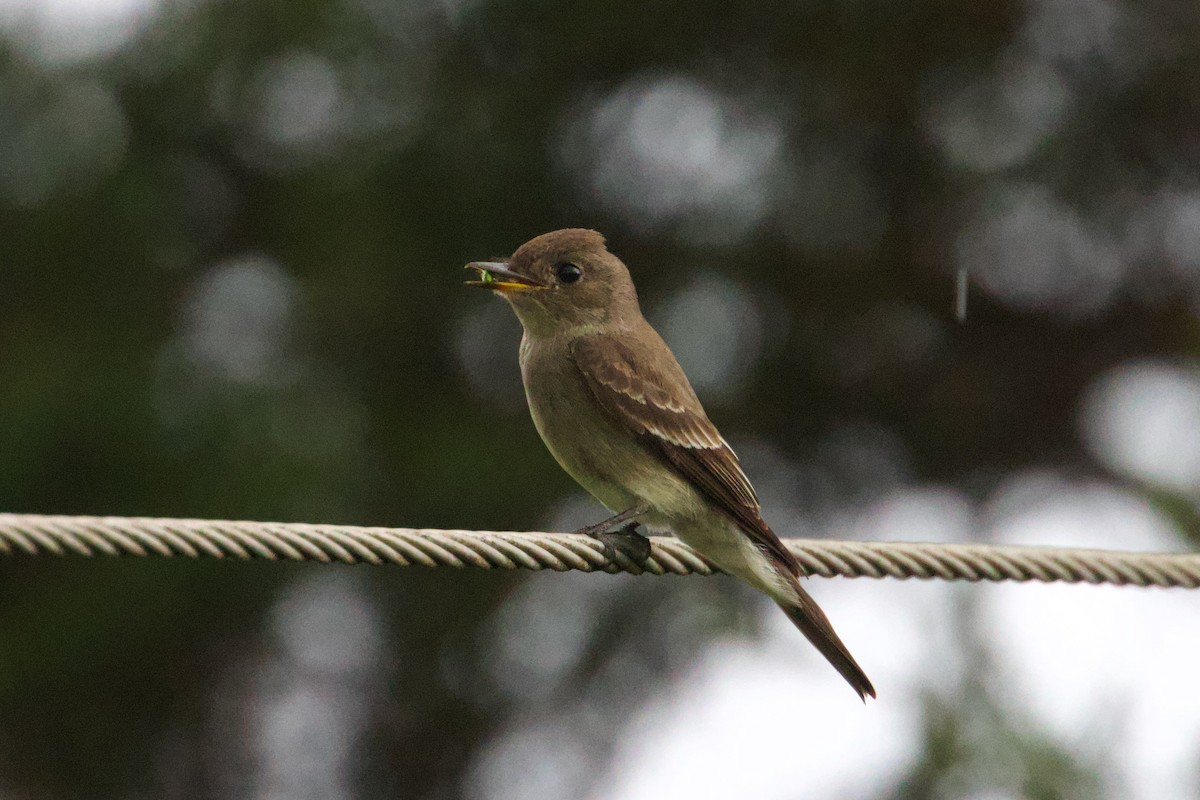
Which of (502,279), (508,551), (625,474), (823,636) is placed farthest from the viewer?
(502,279)

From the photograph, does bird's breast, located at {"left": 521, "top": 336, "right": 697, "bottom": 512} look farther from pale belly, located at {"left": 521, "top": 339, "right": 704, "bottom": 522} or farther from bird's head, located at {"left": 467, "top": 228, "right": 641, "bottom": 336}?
bird's head, located at {"left": 467, "top": 228, "right": 641, "bottom": 336}

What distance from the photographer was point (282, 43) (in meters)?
10.0

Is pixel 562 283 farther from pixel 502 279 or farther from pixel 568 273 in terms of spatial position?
pixel 502 279

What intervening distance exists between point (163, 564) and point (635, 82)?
462cm

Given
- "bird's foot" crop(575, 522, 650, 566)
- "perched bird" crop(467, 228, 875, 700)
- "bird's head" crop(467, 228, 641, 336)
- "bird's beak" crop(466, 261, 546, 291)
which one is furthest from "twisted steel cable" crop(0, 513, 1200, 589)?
"bird's beak" crop(466, 261, 546, 291)

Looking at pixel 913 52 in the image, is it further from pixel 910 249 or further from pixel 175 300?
pixel 175 300

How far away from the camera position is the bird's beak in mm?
5637

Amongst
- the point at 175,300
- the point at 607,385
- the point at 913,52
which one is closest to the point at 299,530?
the point at 607,385

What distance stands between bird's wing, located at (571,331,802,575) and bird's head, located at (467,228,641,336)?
8.9 inches

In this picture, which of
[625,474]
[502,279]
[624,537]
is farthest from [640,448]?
[502,279]

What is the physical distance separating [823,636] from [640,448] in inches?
35.9

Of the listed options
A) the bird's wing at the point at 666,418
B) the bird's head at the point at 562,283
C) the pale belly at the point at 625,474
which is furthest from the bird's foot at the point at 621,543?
the bird's head at the point at 562,283

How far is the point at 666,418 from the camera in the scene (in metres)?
5.22

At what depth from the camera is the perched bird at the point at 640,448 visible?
486cm
